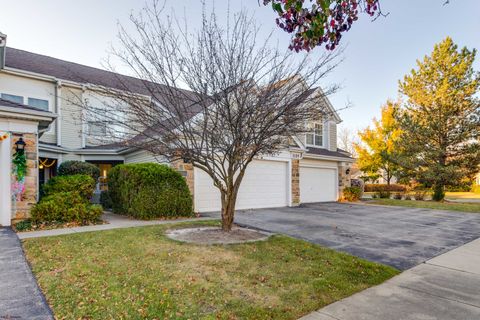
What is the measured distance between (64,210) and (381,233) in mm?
8847

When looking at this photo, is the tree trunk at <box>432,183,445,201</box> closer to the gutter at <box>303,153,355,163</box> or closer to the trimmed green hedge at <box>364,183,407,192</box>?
the gutter at <box>303,153,355,163</box>

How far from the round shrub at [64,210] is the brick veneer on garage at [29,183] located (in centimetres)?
27

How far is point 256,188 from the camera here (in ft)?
→ 42.6

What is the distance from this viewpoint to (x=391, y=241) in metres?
7.09

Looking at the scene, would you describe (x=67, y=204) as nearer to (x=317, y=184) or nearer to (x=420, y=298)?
(x=420, y=298)

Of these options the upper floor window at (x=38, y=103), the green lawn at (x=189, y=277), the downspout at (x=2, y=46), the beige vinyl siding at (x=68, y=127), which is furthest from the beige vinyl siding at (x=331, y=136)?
the downspout at (x=2, y=46)

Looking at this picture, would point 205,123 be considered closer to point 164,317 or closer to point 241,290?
point 241,290

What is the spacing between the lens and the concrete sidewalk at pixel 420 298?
344 centimetres

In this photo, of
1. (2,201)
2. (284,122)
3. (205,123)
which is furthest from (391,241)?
(2,201)

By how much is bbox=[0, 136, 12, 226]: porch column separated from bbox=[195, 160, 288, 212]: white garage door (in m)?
5.62

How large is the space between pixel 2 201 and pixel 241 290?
768 centimetres

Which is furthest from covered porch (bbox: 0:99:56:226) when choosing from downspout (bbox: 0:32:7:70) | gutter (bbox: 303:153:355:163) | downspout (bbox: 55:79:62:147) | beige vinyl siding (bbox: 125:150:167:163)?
gutter (bbox: 303:153:355:163)

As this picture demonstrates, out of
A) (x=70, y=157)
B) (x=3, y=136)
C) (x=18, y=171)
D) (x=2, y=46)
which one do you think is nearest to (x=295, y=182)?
(x=18, y=171)

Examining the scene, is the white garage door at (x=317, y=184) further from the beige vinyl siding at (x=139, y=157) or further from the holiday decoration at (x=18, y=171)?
the holiday decoration at (x=18, y=171)
